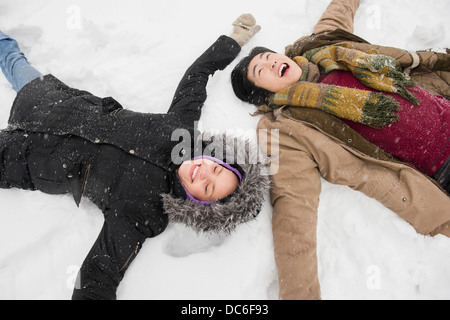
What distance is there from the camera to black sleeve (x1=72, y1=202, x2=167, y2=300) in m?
2.14

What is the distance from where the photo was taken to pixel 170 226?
8.71 ft

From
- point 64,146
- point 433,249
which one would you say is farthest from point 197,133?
point 433,249

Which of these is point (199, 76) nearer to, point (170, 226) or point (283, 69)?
point (283, 69)

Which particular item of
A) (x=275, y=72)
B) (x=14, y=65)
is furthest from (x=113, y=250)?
(x=14, y=65)

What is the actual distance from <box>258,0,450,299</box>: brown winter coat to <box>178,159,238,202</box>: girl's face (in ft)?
1.68

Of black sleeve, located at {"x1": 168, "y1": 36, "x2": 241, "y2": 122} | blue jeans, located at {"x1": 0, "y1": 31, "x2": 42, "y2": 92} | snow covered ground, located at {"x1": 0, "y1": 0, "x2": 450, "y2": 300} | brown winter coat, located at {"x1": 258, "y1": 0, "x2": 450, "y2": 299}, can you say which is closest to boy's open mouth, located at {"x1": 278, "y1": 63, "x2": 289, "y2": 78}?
brown winter coat, located at {"x1": 258, "y1": 0, "x2": 450, "y2": 299}

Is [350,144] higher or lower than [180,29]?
lower

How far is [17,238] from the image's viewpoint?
258cm

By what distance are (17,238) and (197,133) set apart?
1893 mm

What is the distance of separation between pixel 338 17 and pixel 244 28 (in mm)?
1112

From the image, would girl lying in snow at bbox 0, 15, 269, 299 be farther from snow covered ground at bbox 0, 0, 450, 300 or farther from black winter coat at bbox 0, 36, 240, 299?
snow covered ground at bbox 0, 0, 450, 300

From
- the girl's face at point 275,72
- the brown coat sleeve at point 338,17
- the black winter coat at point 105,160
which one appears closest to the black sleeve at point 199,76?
the black winter coat at point 105,160

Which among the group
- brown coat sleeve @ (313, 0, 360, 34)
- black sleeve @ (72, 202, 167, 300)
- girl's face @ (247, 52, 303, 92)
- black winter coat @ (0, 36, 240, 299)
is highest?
brown coat sleeve @ (313, 0, 360, 34)
